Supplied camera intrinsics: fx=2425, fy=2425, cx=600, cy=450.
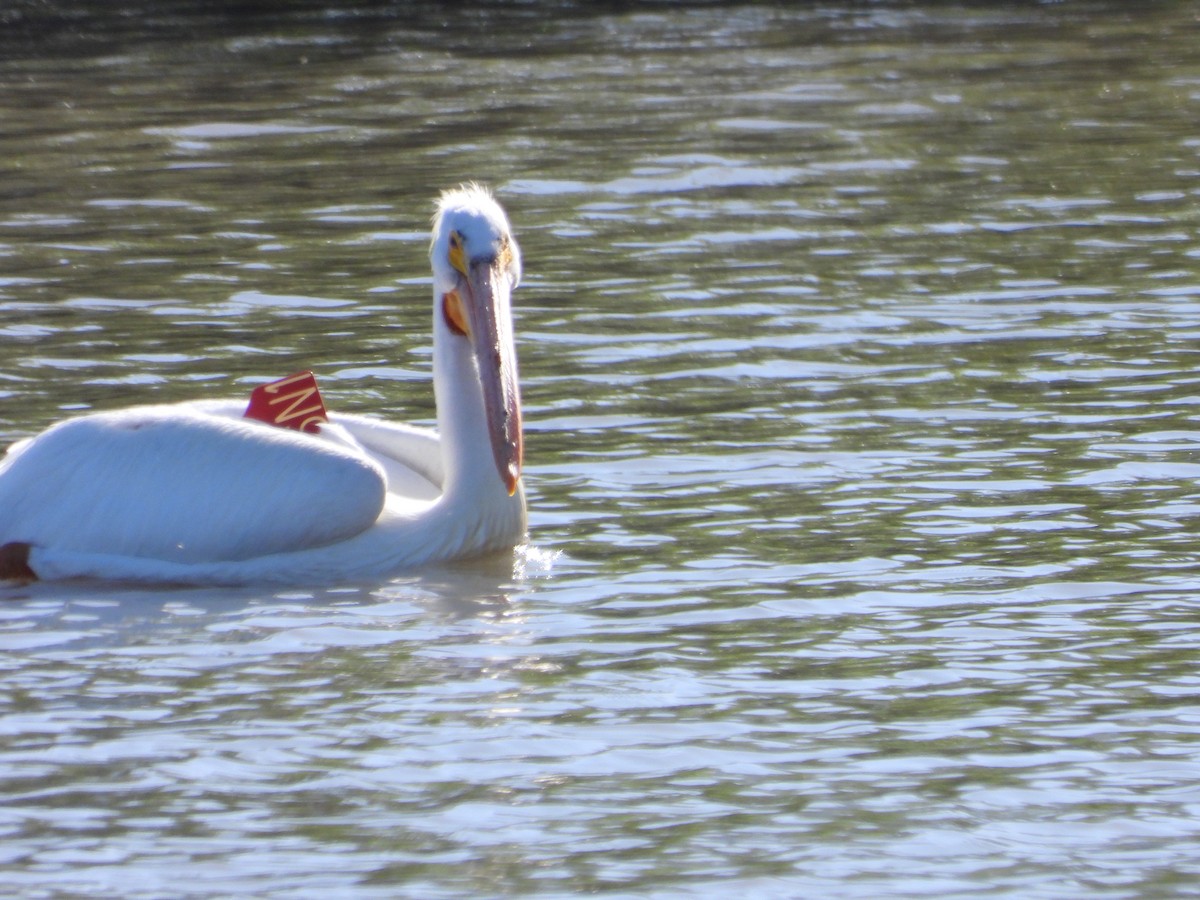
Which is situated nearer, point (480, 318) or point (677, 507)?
point (480, 318)

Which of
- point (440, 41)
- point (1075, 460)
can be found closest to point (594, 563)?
point (1075, 460)

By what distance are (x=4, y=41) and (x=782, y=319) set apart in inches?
432

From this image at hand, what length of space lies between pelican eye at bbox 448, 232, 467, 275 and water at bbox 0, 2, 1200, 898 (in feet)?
2.61

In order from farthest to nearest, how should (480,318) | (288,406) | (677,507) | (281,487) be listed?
(677,507)
(288,406)
(480,318)
(281,487)

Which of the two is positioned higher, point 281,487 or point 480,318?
point 480,318

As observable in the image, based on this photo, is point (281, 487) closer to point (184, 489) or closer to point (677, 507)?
point (184, 489)

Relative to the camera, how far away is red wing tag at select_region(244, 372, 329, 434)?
6.51 metres

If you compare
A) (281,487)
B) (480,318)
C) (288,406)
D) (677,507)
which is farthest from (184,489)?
(677,507)

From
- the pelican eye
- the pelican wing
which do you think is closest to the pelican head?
the pelican eye

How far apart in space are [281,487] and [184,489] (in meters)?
0.26

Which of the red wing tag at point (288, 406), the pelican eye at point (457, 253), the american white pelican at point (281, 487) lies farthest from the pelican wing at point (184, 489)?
the pelican eye at point (457, 253)

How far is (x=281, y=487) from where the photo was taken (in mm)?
6234

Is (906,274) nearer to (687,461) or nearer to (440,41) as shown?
(687,461)

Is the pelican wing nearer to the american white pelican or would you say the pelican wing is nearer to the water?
the american white pelican
